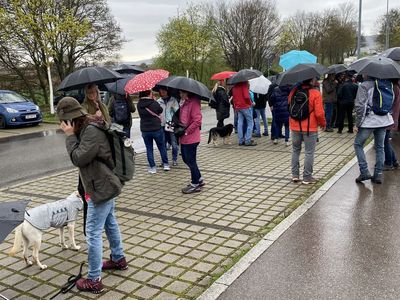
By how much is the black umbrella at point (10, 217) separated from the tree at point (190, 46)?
35631 millimetres

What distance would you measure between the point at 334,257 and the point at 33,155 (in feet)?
29.4

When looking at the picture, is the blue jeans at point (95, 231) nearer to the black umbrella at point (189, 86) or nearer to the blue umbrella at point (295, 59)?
the black umbrella at point (189, 86)

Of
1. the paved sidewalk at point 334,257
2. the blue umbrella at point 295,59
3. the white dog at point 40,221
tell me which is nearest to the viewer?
the paved sidewalk at point 334,257

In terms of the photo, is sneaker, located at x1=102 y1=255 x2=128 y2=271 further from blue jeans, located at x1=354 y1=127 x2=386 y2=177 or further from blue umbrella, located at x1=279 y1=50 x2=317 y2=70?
blue umbrella, located at x1=279 y1=50 x2=317 y2=70

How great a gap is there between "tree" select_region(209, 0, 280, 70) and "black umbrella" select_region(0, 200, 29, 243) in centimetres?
4067

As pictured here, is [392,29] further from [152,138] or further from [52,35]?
[152,138]

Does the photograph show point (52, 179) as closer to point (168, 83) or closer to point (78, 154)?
point (168, 83)

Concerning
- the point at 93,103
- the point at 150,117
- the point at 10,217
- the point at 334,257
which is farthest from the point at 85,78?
the point at 334,257

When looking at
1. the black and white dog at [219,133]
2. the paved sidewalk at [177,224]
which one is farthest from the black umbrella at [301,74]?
the black and white dog at [219,133]

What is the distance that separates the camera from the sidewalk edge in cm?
366

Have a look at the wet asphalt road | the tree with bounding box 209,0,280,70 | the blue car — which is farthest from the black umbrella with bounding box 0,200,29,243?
the tree with bounding box 209,0,280,70

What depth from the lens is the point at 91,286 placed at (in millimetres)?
3680

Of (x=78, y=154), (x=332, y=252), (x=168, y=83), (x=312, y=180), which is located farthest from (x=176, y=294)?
(x=312, y=180)

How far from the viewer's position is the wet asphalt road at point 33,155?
8.83 m
